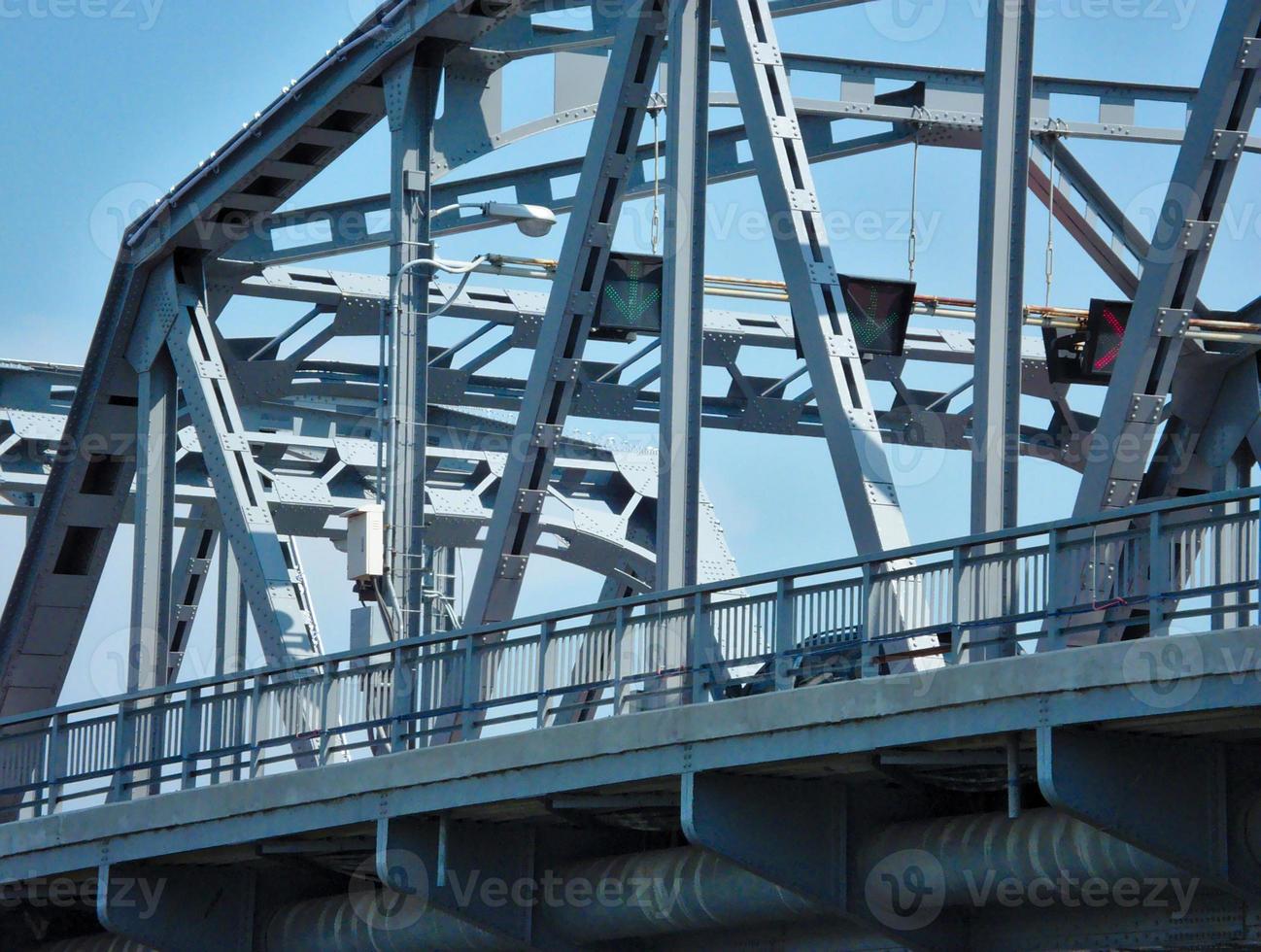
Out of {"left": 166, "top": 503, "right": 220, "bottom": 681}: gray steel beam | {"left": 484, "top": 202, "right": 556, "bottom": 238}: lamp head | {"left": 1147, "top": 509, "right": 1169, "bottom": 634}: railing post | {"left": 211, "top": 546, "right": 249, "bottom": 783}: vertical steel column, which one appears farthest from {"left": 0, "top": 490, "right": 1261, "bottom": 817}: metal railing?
{"left": 166, "top": 503, "right": 220, "bottom": 681}: gray steel beam

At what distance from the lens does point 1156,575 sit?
15664 millimetres

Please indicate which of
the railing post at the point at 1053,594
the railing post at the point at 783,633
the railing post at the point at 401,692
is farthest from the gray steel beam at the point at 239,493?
the railing post at the point at 1053,594

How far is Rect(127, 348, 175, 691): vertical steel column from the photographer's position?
3180 centimetres

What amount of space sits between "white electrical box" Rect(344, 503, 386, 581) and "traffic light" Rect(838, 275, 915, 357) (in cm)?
731

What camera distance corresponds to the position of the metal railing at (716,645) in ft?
52.9

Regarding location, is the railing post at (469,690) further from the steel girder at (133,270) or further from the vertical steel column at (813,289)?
the steel girder at (133,270)

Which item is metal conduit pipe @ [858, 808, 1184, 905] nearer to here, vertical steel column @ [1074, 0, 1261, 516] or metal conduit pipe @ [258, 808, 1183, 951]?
metal conduit pipe @ [258, 808, 1183, 951]

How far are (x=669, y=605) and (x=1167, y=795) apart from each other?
10.3 meters

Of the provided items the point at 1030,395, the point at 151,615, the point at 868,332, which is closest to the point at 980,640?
the point at 868,332

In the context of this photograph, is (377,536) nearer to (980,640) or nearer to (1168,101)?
(980,640)

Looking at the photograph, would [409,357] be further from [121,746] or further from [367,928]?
[367,928]

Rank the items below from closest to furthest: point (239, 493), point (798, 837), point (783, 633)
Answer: point (783, 633)
point (798, 837)
point (239, 493)

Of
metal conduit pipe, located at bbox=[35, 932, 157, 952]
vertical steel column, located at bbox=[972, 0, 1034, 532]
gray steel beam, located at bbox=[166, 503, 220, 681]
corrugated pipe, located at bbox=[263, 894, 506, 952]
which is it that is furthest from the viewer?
gray steel beam, located at bbox=[166, 503, 220, 681]

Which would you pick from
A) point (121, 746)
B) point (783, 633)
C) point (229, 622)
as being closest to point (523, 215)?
point (121, 746)
